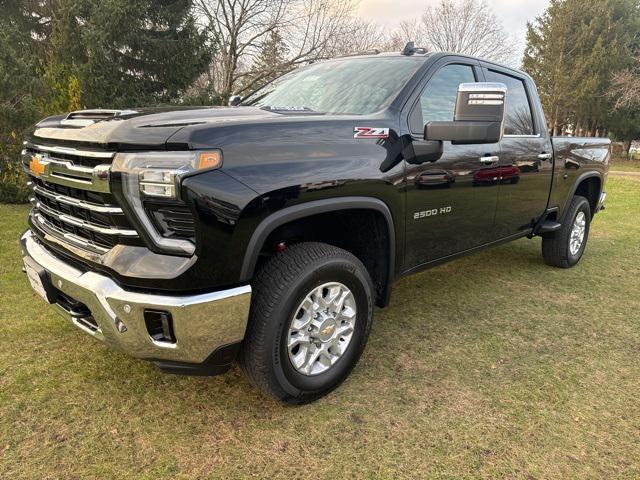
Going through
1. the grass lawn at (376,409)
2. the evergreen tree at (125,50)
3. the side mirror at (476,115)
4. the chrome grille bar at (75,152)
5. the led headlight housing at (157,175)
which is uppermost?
the evergreen tree at (125,50)

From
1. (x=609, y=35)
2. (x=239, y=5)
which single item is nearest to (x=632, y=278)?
(x=239, y=5)

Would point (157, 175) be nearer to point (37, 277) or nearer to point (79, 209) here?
point (79, 209)

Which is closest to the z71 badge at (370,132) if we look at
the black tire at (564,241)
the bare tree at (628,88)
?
the black tire at (564,241)

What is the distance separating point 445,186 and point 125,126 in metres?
2.02

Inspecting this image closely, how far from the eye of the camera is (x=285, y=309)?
228 centimetres

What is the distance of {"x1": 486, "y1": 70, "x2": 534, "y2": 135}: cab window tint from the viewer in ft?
13.0

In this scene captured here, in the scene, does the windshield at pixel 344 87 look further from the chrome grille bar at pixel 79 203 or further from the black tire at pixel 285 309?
the chrome grille bar at pixel 79 203

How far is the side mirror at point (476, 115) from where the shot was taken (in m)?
2.56

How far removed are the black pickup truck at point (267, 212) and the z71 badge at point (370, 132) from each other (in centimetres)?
1

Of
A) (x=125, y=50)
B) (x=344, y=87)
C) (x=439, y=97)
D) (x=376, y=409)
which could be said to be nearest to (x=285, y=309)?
(x=376, y=409)

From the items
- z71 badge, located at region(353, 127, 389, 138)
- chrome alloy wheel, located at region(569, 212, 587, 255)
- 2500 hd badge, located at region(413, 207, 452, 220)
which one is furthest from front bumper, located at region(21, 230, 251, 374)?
chrome alloy wheel, located at region(569, 212, 587, 255)

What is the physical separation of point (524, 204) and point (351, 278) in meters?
2.29

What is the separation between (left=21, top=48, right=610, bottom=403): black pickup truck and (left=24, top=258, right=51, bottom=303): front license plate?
19 mm

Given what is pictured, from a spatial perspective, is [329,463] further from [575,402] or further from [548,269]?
[548,269]
